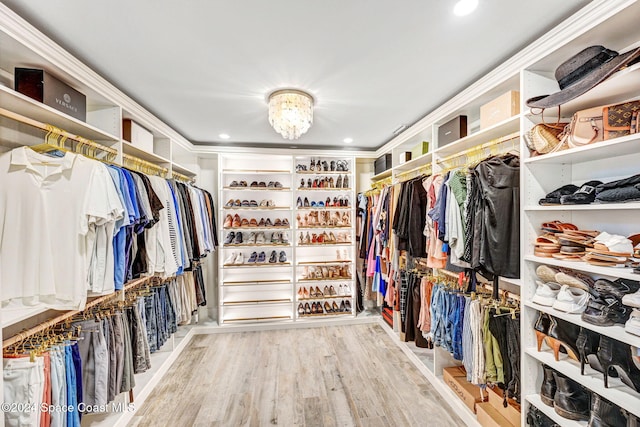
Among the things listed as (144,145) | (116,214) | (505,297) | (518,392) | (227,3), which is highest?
(227,3)

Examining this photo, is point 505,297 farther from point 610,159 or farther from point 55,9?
point 55,9

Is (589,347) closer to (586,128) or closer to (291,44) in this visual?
(586,128)

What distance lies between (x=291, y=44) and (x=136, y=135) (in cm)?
162

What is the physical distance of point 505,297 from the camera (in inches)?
69.5

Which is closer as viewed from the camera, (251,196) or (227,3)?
(227,3)

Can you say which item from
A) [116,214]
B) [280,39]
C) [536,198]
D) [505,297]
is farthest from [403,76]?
[116,214]

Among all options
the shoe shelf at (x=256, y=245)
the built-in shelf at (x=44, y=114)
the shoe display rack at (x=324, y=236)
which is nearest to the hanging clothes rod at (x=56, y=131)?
the built-in shelf at (x=44, y=114)

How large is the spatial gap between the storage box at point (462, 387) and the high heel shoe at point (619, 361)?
0.98m

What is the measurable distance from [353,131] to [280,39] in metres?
1.75

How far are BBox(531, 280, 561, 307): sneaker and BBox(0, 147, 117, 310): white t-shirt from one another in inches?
93.4

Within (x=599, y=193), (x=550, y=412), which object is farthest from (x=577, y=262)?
(x=550, y=412)

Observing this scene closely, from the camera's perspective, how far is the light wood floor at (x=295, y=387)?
1.99m

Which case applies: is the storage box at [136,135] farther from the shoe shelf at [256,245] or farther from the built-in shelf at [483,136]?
the built-in shelf at [483,136]

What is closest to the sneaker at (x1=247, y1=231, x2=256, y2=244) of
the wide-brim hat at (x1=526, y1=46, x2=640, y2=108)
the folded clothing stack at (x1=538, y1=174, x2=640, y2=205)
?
the folded clothing stack at (x1=538, y1=174, x2=640, y2=205)
